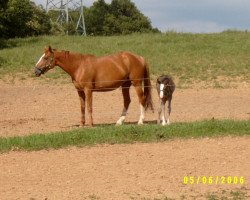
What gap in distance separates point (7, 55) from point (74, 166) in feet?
62.7

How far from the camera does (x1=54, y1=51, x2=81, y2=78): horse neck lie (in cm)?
1267

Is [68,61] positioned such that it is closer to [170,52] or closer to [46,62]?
[46,62]

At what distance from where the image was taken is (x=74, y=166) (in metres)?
8.73

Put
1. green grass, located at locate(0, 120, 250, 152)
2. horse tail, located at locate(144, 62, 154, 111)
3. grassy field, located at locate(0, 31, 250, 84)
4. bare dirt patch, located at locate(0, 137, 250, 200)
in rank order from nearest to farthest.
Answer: bare dirt patch, located at locate(0, 137, 250, 200) < green grass, located at locate(0, 120, 250, 152) < horse tail, located at locate(144, 62, 154, 111) < grassy field, located at locate(0, 31, 250, 84)

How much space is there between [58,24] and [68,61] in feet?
124

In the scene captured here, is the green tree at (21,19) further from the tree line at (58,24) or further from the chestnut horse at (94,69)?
the chestnut horse at (94,69)

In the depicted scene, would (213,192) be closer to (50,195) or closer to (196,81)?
(50,195)

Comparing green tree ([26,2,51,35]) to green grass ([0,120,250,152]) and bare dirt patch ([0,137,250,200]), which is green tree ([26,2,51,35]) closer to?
green grass ([0,120,250,152])

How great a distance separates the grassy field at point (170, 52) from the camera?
23188 millimetres

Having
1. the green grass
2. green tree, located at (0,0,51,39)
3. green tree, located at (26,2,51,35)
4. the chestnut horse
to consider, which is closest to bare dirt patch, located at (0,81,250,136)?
the chestnut horse

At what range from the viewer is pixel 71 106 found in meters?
17.0
